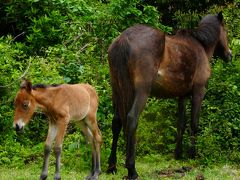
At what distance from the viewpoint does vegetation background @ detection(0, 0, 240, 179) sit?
8602 mm

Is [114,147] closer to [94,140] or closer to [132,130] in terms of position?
[132,130]

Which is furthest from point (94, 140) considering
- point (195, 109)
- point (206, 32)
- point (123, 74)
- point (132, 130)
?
point (206, 32)

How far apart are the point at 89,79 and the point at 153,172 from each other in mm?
2753

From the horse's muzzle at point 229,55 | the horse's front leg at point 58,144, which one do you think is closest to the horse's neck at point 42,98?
the horse's front leg at point 58,144

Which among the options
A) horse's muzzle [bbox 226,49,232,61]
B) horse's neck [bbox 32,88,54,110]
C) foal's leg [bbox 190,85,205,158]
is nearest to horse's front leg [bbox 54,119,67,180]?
horse's neck [bbox 32,88,54,110]

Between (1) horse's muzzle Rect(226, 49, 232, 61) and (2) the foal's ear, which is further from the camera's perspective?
(1) horse's muzzle Rect(226, 49, 232, 61)

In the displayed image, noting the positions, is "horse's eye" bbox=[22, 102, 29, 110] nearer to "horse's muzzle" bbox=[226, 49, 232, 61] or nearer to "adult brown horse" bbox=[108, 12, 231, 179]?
"adult brown horse" bbox=[108, 12, 231, 179]

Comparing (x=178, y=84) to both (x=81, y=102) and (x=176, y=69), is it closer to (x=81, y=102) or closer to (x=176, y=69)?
(x=176, y=69)

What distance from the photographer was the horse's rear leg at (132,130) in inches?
291

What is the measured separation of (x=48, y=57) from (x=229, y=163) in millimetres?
3984

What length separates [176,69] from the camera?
8.34 m

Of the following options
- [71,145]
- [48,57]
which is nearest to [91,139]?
[71,145]

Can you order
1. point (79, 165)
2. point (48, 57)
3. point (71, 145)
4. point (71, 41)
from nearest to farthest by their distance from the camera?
1. point (79, 165)
2. point (71, 145)
3. point (48, 57)
4. point (71, 41)

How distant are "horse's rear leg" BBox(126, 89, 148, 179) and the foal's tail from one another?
0.12 meters
